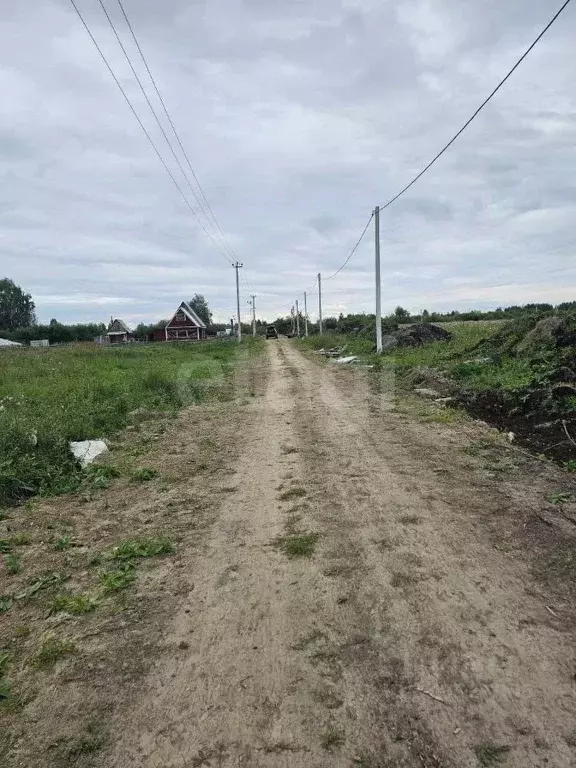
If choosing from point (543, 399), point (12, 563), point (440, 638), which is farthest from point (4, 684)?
point (543, 399)

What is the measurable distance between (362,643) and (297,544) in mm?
1279

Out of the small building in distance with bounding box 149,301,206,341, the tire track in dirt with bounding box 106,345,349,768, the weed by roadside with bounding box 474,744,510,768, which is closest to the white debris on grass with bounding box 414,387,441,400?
the tire track in dirt with bounding box 106,345,349,768

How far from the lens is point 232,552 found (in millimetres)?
3963

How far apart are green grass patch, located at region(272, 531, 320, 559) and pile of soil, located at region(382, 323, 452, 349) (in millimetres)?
19815

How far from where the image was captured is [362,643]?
277 cm

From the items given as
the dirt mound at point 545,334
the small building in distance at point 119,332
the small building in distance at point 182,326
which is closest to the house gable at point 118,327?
the small building in distance at point 119,332

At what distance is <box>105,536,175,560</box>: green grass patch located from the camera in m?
3.97

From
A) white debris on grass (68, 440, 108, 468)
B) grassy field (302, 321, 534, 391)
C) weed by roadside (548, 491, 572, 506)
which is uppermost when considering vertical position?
grassy field (302, 321, 534, 391)

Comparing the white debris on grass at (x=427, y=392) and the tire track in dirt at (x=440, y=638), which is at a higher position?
the white debris on grass at (x=427, y=392)

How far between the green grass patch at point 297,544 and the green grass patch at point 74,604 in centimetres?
137

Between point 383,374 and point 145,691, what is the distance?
532 inches

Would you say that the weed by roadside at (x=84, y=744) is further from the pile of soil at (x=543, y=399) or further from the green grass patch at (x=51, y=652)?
the pile of soil at (x=543, y=399)

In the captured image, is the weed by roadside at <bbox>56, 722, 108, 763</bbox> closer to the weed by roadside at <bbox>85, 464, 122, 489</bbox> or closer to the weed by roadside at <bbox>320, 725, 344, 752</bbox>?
the weed by roadside at <bbox>320, 725, 344, 752</bbox>

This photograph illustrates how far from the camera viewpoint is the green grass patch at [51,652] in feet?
9.01
